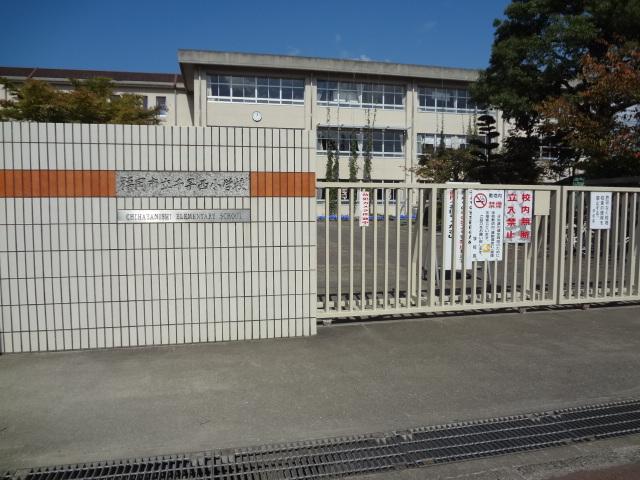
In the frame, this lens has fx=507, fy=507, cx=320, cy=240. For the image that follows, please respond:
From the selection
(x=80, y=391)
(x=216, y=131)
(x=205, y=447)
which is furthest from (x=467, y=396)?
(x=216, y=131)

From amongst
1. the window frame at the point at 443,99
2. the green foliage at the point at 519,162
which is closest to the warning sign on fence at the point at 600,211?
the green foliage at the point at 519,162

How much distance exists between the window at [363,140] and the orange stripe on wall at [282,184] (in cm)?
2891

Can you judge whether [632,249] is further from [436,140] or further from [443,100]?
[443,100]

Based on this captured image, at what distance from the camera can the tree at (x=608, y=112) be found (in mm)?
11398

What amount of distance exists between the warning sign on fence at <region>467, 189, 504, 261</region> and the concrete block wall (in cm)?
255

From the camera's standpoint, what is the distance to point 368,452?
11.9 feet

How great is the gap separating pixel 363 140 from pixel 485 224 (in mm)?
28454

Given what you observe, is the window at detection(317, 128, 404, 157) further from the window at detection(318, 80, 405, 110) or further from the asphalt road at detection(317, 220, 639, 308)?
the asphalt road at detection(317, 220, 639, 308)

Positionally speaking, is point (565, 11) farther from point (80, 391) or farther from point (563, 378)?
point (80, 391)

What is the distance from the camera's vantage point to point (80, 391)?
466cm

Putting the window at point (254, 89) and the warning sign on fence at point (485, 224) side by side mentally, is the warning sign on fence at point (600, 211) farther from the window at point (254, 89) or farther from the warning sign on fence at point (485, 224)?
the window at point (254, 89)

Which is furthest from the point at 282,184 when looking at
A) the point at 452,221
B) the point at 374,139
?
the point at 374,139

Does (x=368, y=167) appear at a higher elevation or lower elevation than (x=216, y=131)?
higher

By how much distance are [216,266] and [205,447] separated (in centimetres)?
266
